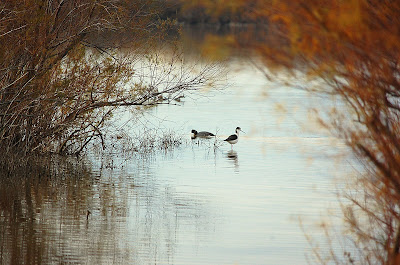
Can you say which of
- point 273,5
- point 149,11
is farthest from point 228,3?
point 149,11

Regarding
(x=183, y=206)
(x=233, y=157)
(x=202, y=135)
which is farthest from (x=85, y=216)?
(x=202, y=135)

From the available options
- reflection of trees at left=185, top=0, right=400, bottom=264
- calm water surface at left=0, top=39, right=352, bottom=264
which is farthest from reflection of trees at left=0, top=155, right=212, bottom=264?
reflection of trees at left=185, top=0, right=400, bottom=264

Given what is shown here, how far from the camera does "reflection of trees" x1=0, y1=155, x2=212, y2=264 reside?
865 centimetres

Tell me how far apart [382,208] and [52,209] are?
543 centimetres

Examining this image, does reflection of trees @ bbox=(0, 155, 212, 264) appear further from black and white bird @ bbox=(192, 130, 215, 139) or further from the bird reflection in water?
black and white bird @ bbox=(192, 130, 215, 139)

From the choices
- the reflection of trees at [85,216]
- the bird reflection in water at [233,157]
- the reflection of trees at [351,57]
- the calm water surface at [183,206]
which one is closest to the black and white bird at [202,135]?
the bird reflection in water at [233,157]

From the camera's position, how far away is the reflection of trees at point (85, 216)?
8.65m

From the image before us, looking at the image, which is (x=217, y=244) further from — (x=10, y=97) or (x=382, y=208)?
(x=10, y=97)

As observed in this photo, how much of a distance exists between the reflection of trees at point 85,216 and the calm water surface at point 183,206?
15 millimetres

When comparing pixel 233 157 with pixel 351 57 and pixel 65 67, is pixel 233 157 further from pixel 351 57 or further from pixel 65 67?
pixel 351 57

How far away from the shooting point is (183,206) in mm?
11586

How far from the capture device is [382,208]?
6.76 metres

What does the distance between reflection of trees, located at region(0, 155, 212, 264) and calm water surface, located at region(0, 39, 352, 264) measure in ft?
0.05

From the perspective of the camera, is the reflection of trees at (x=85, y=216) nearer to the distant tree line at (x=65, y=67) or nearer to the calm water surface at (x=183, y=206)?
the calm water surface at (x=183, y=206)
